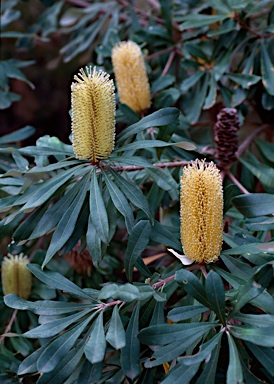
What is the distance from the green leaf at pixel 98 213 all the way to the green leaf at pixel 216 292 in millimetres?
147

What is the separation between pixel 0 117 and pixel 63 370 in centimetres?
178

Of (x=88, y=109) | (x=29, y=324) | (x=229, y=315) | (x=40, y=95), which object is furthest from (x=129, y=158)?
(x=40, y=95)

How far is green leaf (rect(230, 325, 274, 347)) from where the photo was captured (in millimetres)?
462

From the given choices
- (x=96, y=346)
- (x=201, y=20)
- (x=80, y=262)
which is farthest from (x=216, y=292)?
(x=201, y=20)

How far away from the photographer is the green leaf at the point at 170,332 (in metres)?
0.51

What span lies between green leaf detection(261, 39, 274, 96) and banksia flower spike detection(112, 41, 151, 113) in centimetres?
23

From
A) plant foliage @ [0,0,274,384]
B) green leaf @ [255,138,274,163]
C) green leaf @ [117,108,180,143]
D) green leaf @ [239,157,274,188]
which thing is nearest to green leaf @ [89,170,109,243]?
plant foliage @ [0,0,274,384]

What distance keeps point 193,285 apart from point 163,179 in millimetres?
222

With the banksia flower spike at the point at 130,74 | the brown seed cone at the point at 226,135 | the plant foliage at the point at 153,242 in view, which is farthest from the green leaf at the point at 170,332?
the banksia flower spike at the point at 130,74

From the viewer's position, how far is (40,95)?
2.15m

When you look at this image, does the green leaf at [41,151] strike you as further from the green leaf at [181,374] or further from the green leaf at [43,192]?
the green leaf at [181,374]

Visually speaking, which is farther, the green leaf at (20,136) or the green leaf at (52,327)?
the green leaf at (20,136)

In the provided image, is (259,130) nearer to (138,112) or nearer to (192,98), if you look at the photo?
(192,98)

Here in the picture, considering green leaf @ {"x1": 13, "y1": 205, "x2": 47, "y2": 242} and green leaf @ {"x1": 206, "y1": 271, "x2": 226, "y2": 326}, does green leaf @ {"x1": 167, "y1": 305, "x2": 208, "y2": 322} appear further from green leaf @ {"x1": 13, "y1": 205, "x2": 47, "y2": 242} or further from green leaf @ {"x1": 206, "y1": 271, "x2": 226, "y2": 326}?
green leaf @ {"x1": 13, "y1": 205, "x2": 47, "y2": 242}
